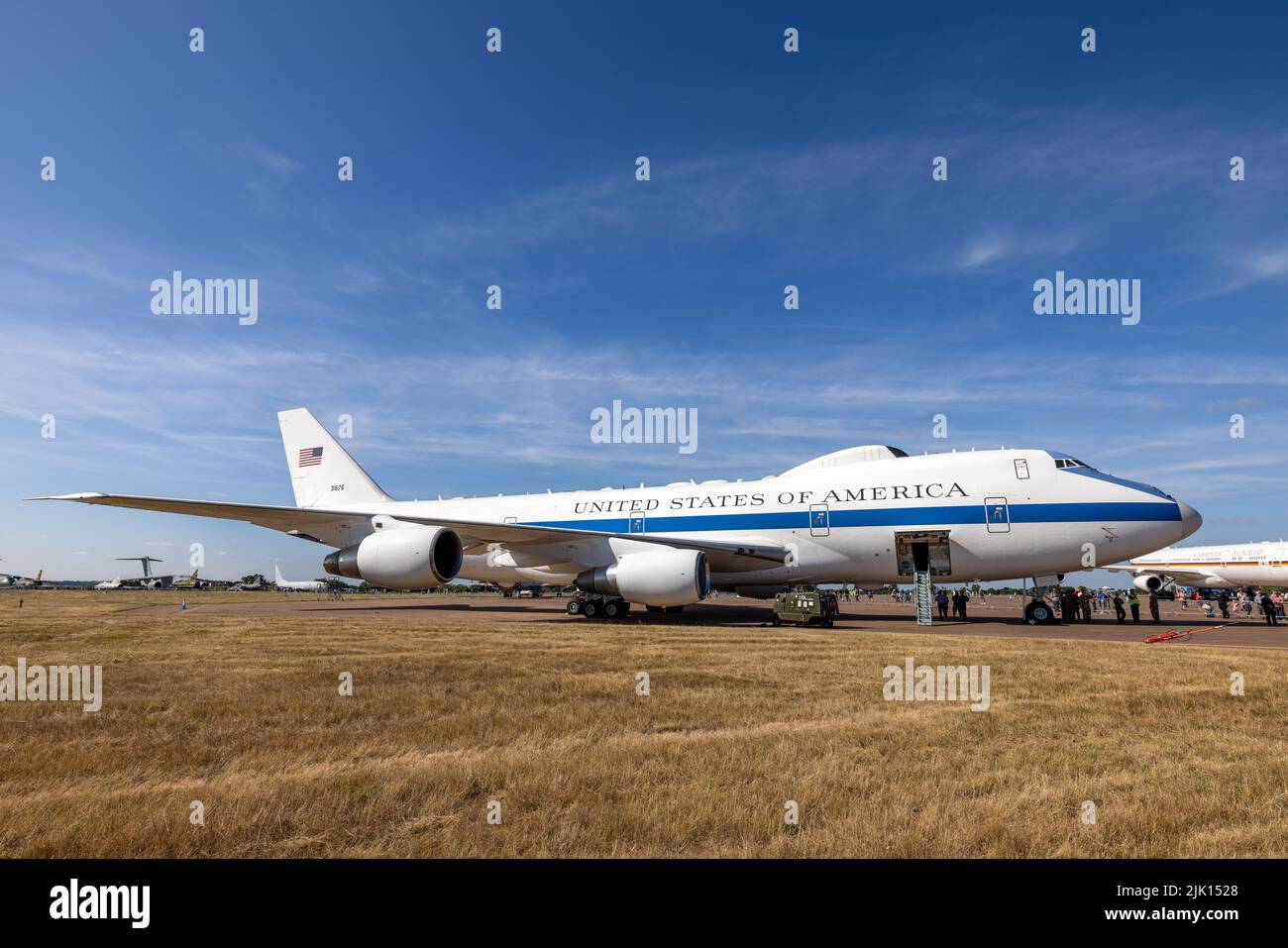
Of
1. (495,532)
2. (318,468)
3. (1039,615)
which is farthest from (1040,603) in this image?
→ (318,468)

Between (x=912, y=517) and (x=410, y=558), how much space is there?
55.9 ft

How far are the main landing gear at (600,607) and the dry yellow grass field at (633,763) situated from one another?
13127mm

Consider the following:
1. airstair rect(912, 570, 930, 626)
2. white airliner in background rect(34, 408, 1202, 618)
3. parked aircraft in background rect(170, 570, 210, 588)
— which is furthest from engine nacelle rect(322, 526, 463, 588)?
parked aircraft in background rect(170, 570, 210, 588)

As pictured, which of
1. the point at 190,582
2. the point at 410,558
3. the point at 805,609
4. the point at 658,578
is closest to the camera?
the point at 658,578

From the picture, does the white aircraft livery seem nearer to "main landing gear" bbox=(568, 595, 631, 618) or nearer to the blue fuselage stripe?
the blue fuselage stripe

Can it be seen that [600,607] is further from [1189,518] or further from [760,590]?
[1189,518]

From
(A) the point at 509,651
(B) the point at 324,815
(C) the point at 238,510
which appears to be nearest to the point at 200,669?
(A) the point at 509,651

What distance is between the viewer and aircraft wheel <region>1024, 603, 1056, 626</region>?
24516mm

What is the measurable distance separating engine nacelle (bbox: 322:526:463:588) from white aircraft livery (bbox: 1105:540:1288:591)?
158 feet

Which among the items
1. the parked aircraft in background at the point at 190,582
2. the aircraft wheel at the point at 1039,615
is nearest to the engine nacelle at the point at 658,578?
the aircraft wheel at the point at 1039,615

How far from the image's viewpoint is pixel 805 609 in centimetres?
2264

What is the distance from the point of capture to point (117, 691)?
8516mm
